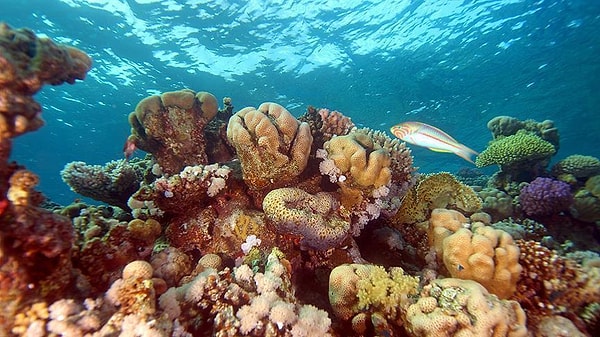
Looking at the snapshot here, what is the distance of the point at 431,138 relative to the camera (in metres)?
4.39

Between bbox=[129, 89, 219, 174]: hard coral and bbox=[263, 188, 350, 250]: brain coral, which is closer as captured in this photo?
bbox=[263, 188, 350, 250]: brain coral

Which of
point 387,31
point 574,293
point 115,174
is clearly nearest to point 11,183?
point 115,174

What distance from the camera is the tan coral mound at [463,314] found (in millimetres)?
2566

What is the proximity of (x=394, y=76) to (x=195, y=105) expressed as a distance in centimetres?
2005

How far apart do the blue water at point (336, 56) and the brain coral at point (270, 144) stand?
1395cm

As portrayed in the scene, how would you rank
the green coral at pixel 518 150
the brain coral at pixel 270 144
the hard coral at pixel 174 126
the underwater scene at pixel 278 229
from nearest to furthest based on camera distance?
the underwater scene at pixel 278 229 < the brain coral at pixel 270 144 < the hard coral at pixel 174 126 < the green coral at pixel 518 150

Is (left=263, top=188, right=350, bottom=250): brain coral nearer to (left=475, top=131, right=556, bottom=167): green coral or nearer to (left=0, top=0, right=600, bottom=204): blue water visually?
(left=475, top=131, right=556, bottom=167): green coral

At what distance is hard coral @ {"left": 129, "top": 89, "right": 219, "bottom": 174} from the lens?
5.25 metres

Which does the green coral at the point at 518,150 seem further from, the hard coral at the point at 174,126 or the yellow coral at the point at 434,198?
the hard coral at the point at 174,126

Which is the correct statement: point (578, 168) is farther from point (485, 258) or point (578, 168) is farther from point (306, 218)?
point (306, 218)

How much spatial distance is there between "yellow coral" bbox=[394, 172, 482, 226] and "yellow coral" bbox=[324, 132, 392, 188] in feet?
3.81

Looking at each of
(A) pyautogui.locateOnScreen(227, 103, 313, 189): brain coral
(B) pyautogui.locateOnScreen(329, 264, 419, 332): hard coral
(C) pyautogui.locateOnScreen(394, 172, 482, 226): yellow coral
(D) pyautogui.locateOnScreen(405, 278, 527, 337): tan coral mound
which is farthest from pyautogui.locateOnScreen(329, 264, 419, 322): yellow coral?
(C) pyautogui.locateOnScreen(394, 172, 482, 226): yellow coral

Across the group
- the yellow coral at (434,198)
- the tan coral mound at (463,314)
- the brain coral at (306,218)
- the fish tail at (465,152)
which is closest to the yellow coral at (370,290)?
the tan coral mound at (463,314)

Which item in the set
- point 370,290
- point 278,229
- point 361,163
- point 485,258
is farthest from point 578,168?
point 278,229
